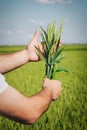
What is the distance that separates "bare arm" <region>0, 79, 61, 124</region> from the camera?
699mm

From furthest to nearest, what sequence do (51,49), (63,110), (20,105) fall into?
(63,110) → (51,49) → (20,105)

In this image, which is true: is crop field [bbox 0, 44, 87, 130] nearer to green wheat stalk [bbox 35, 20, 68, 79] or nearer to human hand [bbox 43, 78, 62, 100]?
green wheat stalk [bbox 35, 20, 68, 79]

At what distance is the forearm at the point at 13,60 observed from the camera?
1.02 m

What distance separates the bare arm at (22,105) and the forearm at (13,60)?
0.25 m

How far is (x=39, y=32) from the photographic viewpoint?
98 cm

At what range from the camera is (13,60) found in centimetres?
103

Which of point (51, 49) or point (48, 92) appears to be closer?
point (48, 92)

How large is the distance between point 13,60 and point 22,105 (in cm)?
33

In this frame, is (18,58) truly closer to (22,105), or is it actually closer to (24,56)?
(24,56)

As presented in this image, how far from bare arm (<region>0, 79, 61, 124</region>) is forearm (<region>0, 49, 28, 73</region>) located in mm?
249

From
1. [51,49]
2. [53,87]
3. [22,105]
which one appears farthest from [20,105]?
[51,49]

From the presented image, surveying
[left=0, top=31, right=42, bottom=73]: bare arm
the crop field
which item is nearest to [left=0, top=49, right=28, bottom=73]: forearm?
[left=0, top=31, right=42, bottom=73]: bare arm

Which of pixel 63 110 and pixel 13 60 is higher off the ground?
pixel 13 60

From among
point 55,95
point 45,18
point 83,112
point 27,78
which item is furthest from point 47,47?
point 27,78
